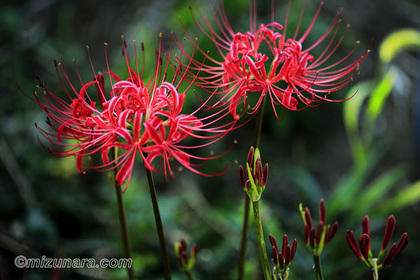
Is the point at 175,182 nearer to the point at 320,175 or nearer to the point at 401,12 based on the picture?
the point at 320,175

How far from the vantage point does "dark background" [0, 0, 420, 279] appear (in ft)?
4.90

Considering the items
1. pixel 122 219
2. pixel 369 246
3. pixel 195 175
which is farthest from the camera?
pixel 195 175

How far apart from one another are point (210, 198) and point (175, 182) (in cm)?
23

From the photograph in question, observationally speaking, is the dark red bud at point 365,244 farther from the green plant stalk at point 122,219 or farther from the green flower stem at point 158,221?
the green plant stalk at point 122,219

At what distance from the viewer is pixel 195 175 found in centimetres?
Answer: 206

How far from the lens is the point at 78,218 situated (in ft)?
5.46

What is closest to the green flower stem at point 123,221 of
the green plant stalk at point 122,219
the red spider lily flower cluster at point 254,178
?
the green plant stalk at point 122,219

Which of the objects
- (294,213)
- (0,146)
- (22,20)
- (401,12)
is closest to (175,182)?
(294,213)

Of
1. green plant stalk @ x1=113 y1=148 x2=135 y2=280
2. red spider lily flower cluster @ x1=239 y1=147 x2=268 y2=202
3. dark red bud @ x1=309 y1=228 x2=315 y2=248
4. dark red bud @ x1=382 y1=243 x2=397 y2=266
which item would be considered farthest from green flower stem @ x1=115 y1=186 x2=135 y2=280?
dark red bud @ x1=382 y1=243 x2=397 y2=266

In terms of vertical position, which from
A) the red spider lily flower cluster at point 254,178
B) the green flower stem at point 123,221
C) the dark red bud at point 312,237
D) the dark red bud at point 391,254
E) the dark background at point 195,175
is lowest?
the dark red bud at point 391,254

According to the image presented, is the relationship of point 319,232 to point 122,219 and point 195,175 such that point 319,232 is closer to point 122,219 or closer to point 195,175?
point 122,219

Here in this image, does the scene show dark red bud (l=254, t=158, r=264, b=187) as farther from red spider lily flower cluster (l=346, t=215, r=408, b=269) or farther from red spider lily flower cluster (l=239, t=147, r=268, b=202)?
red spider lily flower cluster (l=346, t=215, r=408, b=269)

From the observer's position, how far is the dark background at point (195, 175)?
1493 mm

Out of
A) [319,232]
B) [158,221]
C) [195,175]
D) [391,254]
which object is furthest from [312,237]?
[195,175]
